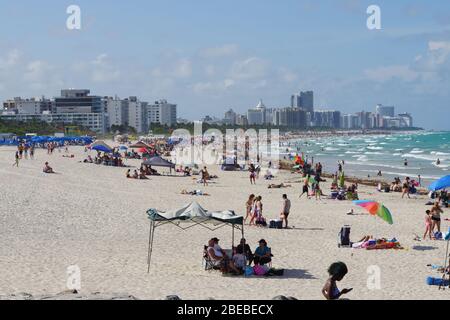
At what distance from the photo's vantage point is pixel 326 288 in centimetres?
752

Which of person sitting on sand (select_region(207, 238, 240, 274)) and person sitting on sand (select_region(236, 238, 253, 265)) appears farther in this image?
person sitting on sand (select_region(236, 238, 253, 265))

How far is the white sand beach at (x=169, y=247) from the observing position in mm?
9758

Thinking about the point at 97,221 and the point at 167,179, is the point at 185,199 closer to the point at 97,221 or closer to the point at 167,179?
the point at 97,221

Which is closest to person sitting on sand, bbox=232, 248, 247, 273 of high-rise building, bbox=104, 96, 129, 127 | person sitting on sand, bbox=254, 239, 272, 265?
person sitting on sand, bbox=254, 239, 272, 265

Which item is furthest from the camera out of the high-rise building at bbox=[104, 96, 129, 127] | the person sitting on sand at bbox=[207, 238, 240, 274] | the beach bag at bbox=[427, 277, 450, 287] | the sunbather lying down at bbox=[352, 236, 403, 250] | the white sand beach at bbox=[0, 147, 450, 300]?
the high-rise building at bbox=[104, 96, 129, 127]

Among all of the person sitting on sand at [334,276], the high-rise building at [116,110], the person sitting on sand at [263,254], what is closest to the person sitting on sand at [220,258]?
the person sitting on sand at [263,254]

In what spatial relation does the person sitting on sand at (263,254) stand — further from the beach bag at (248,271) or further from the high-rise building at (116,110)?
the high-rise building at (116,110)

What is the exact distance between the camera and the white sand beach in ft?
32.0

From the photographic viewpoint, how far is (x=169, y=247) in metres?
13.1

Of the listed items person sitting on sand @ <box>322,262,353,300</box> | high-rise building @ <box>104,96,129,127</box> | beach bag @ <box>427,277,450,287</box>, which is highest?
high-rise building @ <box>104,96,129,127</box>

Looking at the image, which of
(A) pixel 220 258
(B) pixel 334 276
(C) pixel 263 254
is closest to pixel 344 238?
(C) pixel 263 254

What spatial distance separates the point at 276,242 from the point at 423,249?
3382 mm

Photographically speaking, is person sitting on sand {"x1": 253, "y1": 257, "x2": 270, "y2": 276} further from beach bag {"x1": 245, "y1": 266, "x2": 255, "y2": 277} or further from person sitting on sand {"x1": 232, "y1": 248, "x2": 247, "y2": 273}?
person sitting on sand {"x1": 232, "y1": 248, "x2": 247, "y2": 273}
